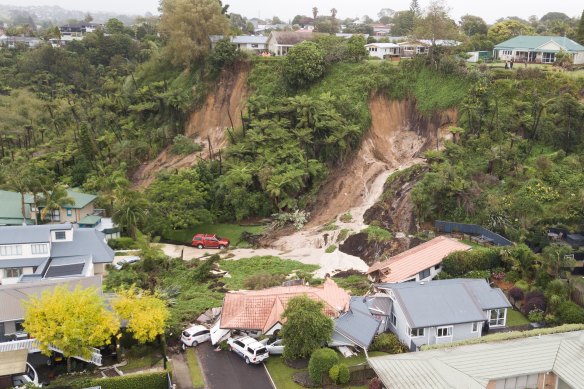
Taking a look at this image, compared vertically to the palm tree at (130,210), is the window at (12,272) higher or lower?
lower

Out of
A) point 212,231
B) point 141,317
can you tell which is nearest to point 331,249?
point 212,231

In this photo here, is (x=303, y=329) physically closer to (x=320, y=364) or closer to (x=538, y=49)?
(x=320, y=364)

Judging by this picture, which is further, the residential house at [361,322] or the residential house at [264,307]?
the residential house at [264,307]

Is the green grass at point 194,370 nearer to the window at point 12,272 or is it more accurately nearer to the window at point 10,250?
the window at point 12,272

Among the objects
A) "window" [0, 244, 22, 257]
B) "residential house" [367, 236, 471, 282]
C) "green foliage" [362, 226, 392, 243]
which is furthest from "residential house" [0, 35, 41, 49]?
"residential house" [367, 236, 471, 282]

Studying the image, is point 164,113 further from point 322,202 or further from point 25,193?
point 322,202

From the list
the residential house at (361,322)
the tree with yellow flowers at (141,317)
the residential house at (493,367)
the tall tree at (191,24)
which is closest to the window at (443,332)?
the residential house at (361,322)

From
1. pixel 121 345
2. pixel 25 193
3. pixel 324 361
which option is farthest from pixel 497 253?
pixel 25 193
